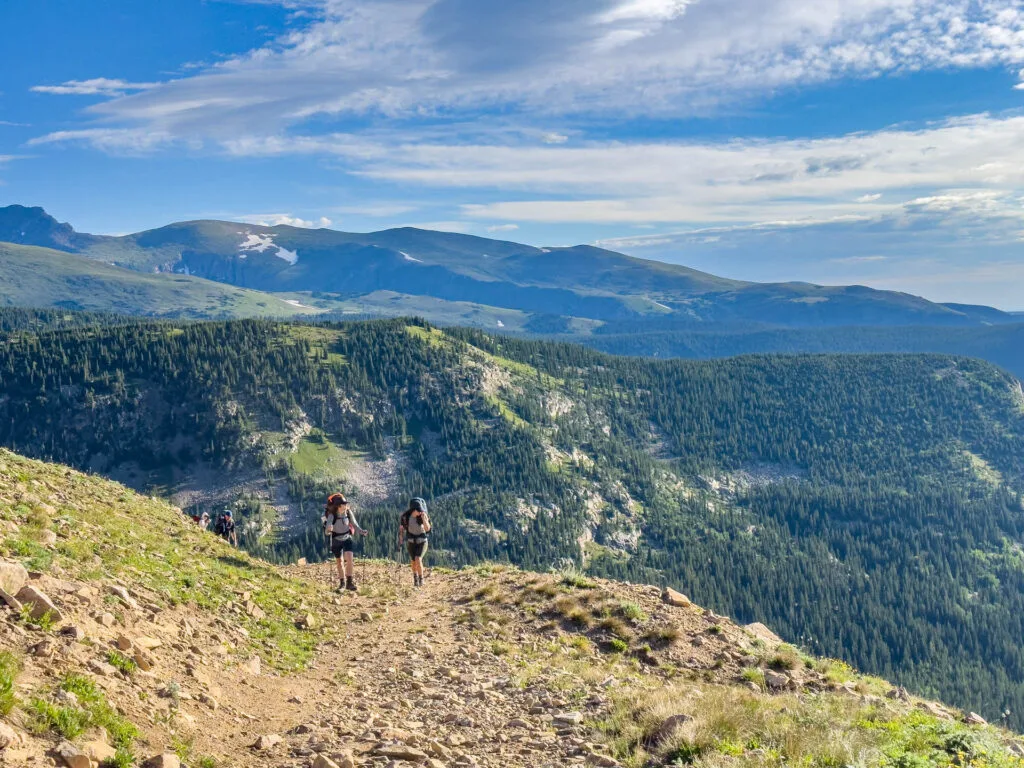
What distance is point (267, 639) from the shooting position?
70.1 feet

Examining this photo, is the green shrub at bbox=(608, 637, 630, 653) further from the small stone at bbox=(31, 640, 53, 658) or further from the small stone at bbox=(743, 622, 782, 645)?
the small stone at bbox=(31, 640, 53, 658)

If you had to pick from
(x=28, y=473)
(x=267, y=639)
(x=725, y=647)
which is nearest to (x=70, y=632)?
(x=267, y=639)

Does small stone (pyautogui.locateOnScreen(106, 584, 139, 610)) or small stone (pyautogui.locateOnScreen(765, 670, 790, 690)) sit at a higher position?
small stone (pyautogui.locateOnScreen(106, 584, 139, 610))

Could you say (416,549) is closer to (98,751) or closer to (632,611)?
(632,611)

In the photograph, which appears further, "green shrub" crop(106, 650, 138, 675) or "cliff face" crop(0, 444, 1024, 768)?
"green shrub" crop(106, 650, 138, 675)

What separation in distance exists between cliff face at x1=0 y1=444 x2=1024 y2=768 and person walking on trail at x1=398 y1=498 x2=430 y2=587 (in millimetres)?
4105

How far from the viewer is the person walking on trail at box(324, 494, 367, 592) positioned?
32.0 m

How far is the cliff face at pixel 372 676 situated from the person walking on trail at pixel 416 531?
162 inches

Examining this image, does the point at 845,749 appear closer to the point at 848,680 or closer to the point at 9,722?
the point at 848,680

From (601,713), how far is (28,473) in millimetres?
25521

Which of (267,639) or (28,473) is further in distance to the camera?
(28,473)

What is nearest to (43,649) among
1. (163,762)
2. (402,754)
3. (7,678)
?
(7,678)

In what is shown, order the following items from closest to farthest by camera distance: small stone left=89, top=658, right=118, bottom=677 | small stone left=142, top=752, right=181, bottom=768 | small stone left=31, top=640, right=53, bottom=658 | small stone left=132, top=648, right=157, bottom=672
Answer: small stone left=142, top=752, right=181, bottom=768
small stone left=31, top=640, right=53, bottom=658
small stone left=89, top=658, right=118, bottom=677
small stone left=132, top=648, right=157, bottom=672

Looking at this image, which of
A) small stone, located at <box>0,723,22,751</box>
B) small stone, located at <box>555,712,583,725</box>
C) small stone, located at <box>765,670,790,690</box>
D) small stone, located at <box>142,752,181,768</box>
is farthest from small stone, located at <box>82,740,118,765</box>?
small stone, located at <box>765,670,790,690</box>
